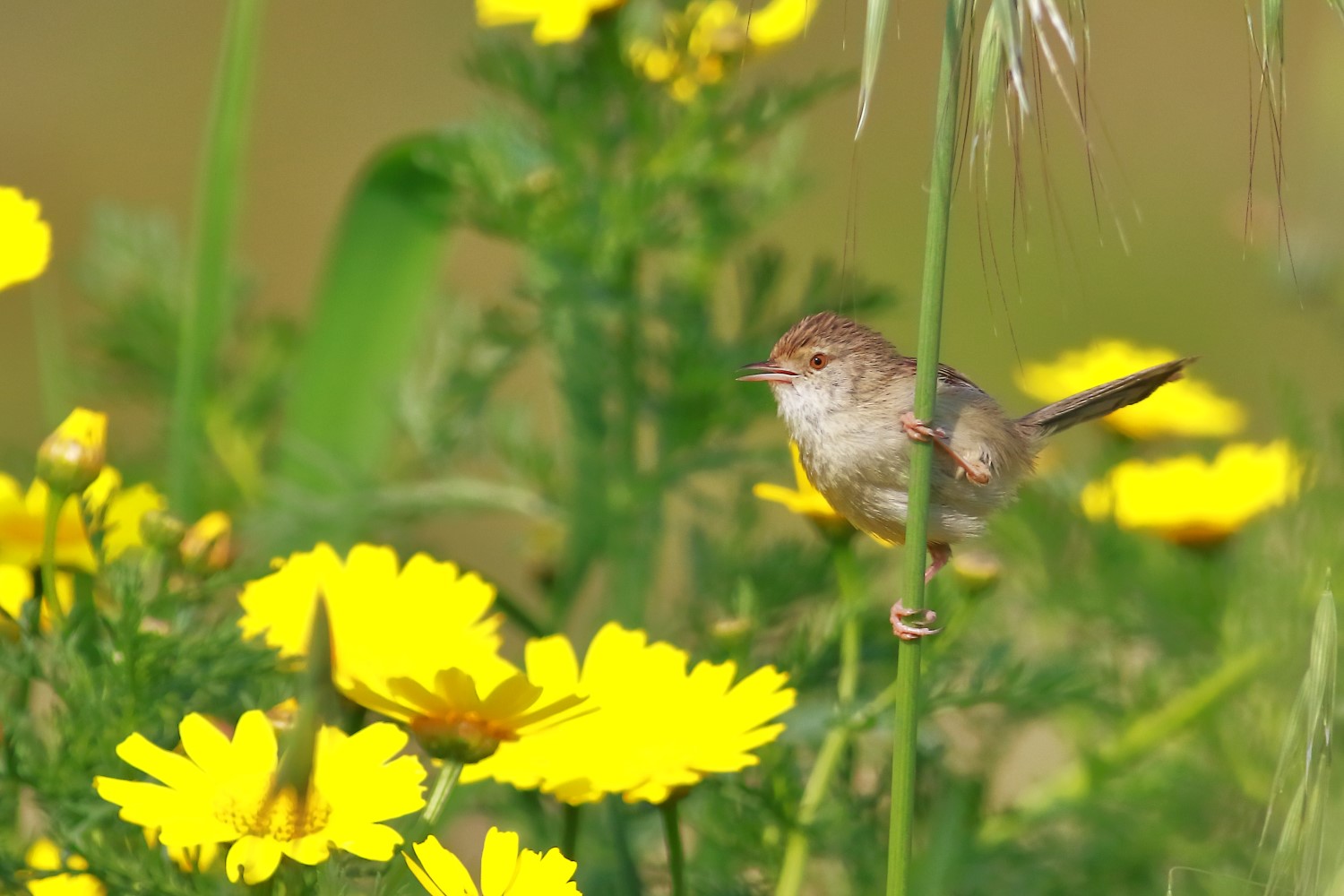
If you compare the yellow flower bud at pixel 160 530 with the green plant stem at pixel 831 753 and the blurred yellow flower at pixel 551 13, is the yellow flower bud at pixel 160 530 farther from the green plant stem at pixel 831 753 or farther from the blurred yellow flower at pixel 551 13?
the blurred yellow flower at pixel 551 13

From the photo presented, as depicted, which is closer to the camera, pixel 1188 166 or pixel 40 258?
pixel 40 258

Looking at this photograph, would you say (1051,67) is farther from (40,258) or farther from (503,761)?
(40,258)

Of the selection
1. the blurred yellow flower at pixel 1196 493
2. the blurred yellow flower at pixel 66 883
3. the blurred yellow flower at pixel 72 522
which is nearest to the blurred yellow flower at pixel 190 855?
the blurred yellow flower at pixel 66 883

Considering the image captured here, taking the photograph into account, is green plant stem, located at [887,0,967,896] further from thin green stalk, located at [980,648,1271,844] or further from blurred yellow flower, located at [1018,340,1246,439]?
blurred yellow flower, located at [1018,340,1246,439]

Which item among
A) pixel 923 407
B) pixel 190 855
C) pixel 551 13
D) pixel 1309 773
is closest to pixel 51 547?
pixel 190 855

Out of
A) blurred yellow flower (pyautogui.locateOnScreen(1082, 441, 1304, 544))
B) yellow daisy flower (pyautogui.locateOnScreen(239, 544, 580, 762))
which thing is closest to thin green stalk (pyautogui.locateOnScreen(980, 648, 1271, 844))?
blurred yellow flower (pyautogui.locateOnScreen(1082, 441, 1304, 544))

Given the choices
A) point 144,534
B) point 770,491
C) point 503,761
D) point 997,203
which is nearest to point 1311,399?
point 770,491
